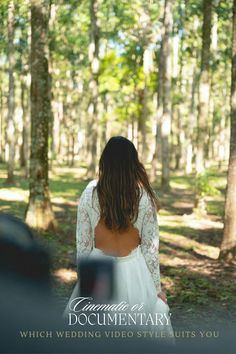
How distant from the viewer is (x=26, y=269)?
4.99ft

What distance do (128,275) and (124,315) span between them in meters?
0.58

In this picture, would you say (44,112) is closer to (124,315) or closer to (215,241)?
(215,241)

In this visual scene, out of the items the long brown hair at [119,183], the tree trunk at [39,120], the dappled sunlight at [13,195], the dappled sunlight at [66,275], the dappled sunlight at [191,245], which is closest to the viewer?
the long brown hair at [119,183]

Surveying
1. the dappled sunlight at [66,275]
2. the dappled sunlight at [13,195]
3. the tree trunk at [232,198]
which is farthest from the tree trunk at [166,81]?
the dappled sunlight at [66,275]

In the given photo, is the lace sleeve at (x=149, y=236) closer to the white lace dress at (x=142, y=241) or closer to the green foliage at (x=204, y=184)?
the white lace dress at (x=142, y=241)

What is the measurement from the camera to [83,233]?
3.26 m

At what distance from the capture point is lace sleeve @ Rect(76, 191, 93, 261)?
3.26 meters

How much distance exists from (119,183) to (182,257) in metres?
7.96

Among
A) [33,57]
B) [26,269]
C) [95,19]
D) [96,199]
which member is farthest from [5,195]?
[26,269]

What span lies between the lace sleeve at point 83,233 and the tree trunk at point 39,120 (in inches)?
349

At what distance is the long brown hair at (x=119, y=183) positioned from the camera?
3.13m

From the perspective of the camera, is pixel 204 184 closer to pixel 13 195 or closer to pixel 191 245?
pixel 191 245

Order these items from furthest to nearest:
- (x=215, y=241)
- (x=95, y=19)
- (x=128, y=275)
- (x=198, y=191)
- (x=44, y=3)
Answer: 1. (x=95, y=19)
2. (x=198, y=191)
3. (x=215, y=241)
4. (x=44, y=3)
5. (x=128, y=275)

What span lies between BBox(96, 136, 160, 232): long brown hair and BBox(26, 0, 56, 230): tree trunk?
8966 mm
